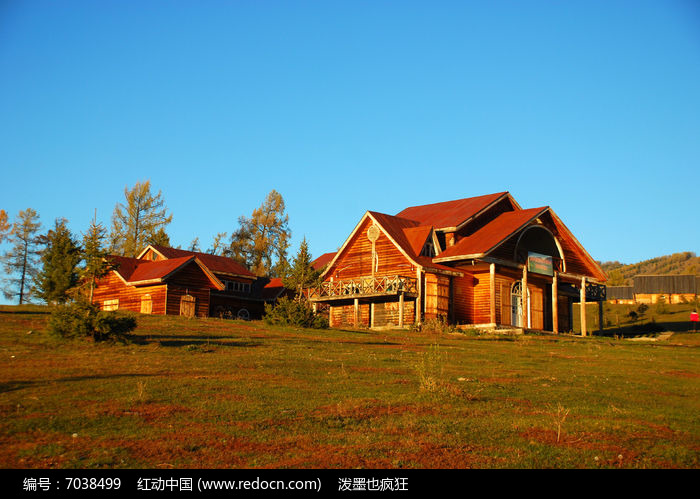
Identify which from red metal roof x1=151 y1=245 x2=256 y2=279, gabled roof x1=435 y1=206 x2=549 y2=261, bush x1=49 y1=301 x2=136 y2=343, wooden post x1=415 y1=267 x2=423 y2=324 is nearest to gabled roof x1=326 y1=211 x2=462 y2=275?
wooden post x1=415 y1=267 x2=423 y2=324

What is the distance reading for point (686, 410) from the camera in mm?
14633

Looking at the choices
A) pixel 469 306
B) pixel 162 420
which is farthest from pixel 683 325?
pixel 162 420

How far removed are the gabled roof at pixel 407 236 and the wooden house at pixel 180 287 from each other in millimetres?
10701

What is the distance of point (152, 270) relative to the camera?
49.1 meters

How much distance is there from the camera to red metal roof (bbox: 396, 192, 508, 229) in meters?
42.6

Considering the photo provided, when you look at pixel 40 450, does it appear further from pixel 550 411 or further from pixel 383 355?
pixel 383 355

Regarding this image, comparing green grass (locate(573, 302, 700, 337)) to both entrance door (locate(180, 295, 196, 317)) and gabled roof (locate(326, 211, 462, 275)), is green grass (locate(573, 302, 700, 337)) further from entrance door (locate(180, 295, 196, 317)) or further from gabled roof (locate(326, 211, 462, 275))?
entrance door (locate(180, 295, 196, 317))

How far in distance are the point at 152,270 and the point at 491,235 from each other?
23.8 m

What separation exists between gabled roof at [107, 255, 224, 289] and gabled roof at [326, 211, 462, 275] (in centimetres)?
1033

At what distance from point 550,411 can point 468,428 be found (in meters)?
2.48

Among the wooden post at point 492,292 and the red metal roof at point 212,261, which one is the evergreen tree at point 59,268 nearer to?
the red metal roof at point 212,261

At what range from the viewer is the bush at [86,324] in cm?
2111

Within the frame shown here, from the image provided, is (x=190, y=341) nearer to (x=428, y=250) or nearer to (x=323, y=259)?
(x=428, y=250)

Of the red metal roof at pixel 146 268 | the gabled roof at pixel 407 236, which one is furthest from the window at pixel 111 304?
the gabled roof at pixel 407 236
